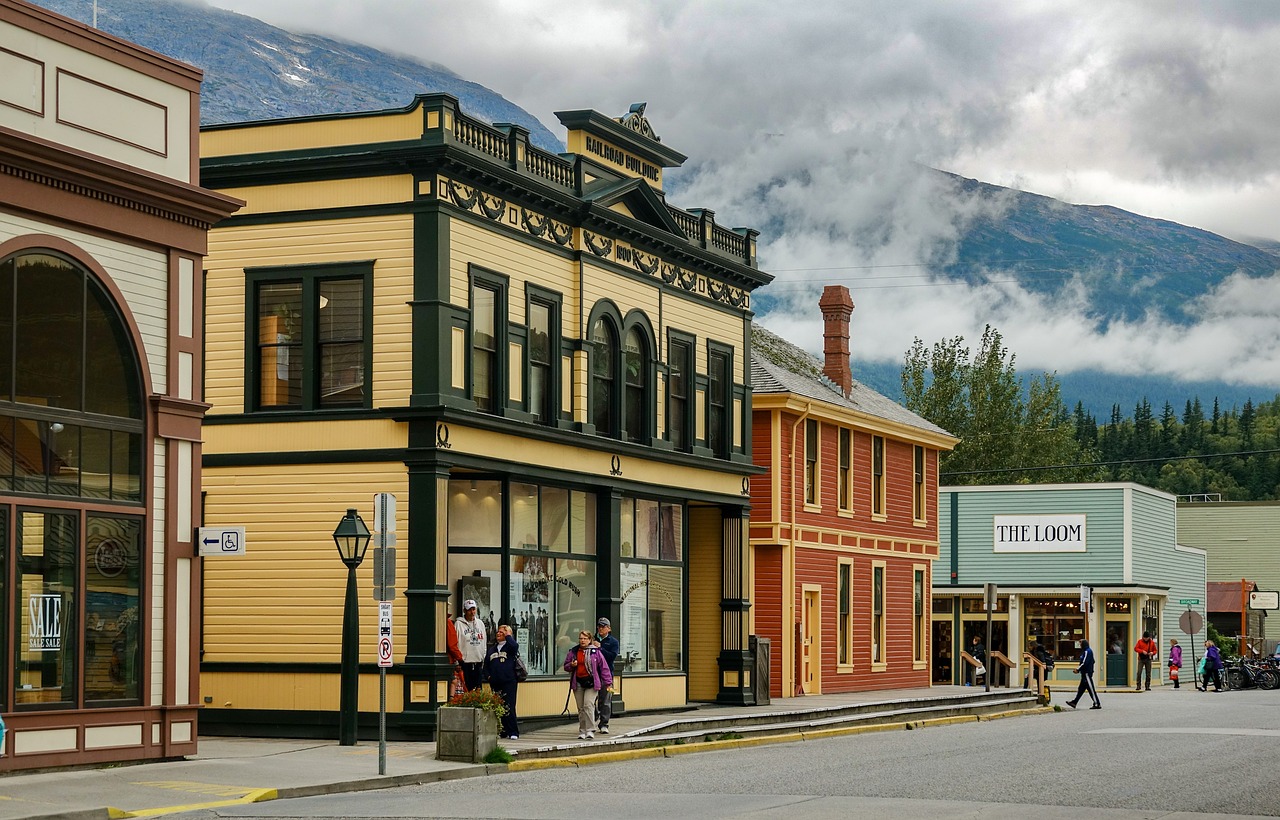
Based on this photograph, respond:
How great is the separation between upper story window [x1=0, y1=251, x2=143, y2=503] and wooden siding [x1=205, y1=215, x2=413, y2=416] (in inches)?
215

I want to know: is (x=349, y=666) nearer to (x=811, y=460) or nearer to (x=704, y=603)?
(x=704, y=603)

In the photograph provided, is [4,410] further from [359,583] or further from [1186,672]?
[1186,672]

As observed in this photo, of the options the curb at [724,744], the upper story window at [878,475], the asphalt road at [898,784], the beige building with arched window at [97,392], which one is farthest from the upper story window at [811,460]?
the beige building with arched window at [97,392]

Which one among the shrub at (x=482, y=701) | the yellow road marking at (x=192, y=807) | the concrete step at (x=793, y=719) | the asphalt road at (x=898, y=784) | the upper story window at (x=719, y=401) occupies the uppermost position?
the upper story window at (x=719, y=401)

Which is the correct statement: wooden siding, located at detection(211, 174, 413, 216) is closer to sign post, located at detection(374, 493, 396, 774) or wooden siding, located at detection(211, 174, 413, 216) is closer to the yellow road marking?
sign post, located at detection(374, 493, 396, 774)

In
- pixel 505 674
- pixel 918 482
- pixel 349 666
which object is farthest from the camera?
pixel 918 482

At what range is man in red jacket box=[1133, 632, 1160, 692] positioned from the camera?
5453cm

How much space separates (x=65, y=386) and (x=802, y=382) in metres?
25.2

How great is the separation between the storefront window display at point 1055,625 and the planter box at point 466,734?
39586mm

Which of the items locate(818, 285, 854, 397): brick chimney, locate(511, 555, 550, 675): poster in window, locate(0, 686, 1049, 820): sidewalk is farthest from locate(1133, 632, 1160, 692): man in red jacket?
locate(0, 686, 1049, 820): sidewalk

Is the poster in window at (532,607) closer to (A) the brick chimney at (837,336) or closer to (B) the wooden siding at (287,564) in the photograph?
(B) the wooden siding at (287,564)

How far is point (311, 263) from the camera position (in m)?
26.2

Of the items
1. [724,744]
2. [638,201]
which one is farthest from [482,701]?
[638,201]

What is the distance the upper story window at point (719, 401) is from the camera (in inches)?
1357
